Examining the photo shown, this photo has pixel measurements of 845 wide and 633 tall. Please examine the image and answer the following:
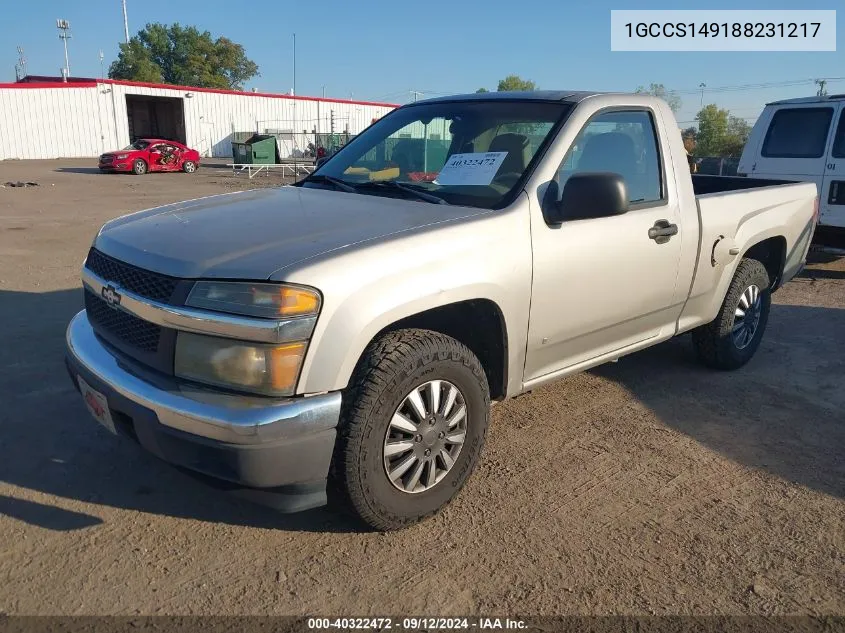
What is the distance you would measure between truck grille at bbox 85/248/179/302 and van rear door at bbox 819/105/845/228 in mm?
8186

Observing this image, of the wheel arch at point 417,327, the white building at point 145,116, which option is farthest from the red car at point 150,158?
the wheel arch at point 417,327

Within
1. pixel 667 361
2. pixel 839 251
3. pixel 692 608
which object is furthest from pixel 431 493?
pixel 839 251

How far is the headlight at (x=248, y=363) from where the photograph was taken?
238 centimetres

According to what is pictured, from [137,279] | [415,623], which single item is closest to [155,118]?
[137,279]

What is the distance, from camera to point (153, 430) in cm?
251

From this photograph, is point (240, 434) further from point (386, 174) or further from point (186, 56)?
point (186, 56)

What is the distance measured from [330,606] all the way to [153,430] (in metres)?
0.93

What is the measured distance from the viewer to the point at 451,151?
3.81 metres

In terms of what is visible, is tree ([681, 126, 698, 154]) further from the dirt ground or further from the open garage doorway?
the open garage doorway

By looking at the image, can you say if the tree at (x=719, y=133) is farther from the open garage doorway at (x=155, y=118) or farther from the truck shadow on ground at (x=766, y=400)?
the truck shadow on ground at (x=766, y=400)

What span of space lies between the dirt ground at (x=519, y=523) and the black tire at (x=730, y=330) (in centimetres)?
21

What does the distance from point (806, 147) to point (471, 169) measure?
6.84 meters

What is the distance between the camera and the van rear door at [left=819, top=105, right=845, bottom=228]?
8070mm

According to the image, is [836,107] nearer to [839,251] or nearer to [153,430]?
[839,251]
